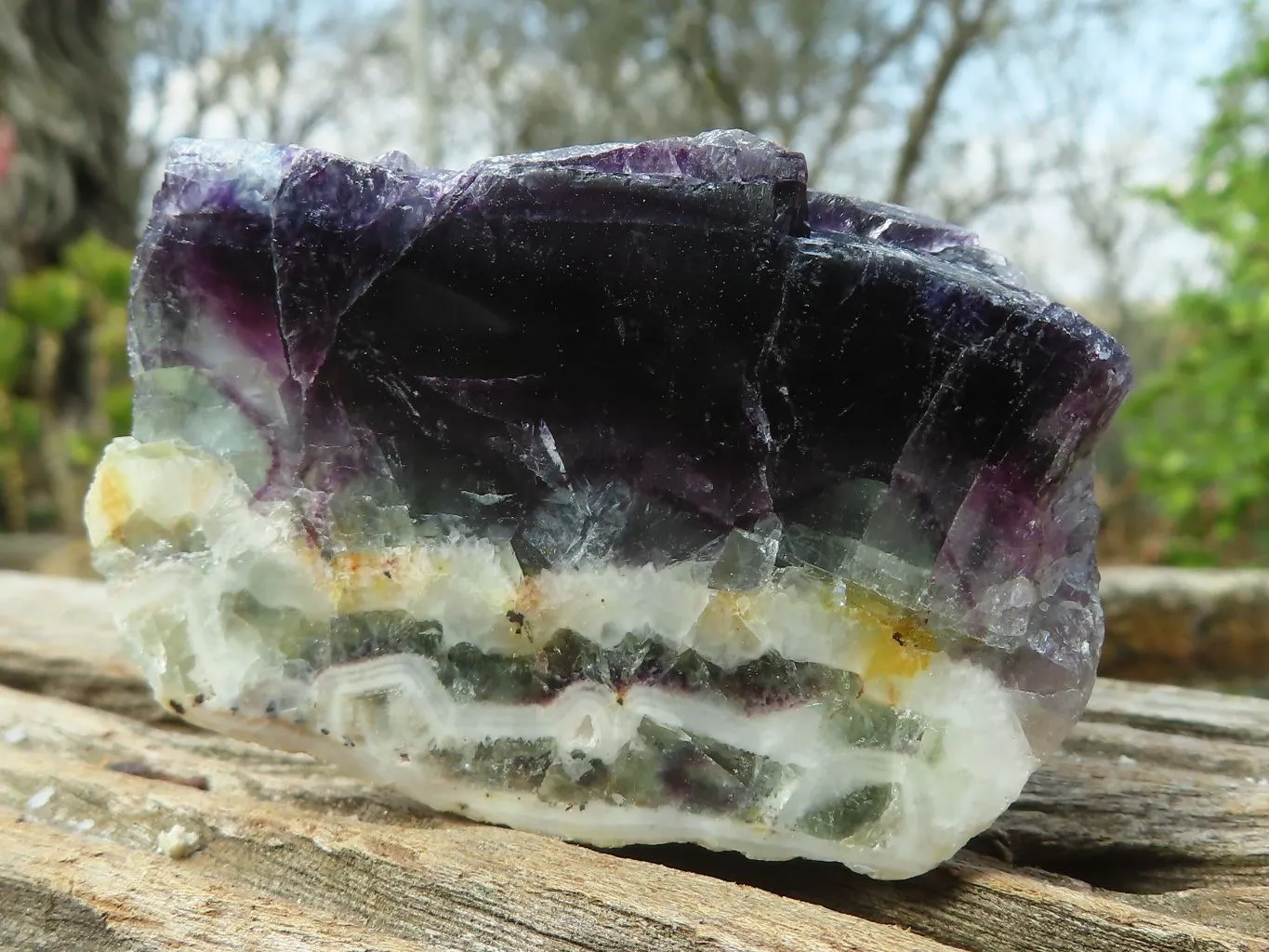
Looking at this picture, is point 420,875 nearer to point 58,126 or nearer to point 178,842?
point 178,842

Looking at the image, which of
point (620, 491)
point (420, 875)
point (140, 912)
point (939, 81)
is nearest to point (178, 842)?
point (140, 912)

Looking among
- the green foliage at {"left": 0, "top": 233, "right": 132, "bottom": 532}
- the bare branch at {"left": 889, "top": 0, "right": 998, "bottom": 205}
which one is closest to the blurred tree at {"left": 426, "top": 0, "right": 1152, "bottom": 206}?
the bare branch at {"left": 889, "top": 0, "right": 998, "bottom": 205}

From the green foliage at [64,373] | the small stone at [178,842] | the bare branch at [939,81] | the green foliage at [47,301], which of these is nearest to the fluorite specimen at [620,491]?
the small stone at [178,842]

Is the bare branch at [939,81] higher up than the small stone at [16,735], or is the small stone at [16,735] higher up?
the bare branch at [939,81]

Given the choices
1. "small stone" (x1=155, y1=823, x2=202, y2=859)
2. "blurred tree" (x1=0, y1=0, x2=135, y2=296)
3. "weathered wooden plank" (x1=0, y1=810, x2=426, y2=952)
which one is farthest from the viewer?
"blurred tree" (x1=0, y1=0, x2=135, y2=296)

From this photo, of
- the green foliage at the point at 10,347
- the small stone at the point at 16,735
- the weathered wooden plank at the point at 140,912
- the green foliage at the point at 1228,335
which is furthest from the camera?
the green foliage at the point at 10,347

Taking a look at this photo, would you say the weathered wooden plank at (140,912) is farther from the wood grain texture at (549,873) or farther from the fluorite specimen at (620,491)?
the fluorite specimen at (620,491)

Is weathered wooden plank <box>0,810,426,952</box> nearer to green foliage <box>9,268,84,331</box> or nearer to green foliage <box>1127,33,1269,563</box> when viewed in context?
green foliage <box>1127,33,1269,563</box>

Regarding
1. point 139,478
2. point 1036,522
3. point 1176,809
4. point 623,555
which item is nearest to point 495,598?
point 623,555
